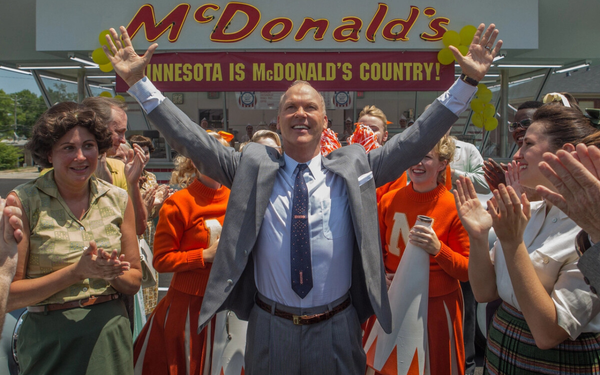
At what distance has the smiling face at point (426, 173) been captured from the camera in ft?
8.65

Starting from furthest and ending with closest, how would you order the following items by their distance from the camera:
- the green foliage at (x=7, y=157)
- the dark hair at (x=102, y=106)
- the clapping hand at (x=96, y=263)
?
the green foliage at (x=7, y=157)
the dark hair at (x=102, y=106)
the clapping hand at (x=96, y=263)

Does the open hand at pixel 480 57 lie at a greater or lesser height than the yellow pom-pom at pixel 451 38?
lesser

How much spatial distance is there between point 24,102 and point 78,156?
6717 cm

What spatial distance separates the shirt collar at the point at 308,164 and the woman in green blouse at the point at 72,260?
831 millimetres

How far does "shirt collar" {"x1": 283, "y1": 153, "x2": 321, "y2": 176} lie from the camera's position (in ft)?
6.61

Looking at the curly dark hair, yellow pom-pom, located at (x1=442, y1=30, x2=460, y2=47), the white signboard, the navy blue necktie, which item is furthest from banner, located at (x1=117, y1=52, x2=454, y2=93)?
the navy blue necktie

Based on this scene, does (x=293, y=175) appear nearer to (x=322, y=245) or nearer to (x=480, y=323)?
(x=322, y=245)

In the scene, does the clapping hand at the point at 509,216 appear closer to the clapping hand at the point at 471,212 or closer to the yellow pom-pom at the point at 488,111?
the clapping hand at the point at 471,212

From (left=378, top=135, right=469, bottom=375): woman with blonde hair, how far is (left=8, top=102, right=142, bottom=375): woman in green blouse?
1524 mm

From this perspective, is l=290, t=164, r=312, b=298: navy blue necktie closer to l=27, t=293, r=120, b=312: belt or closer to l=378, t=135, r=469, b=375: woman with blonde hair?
l=378, t=135, r=469, b=375: woman with blonde hair

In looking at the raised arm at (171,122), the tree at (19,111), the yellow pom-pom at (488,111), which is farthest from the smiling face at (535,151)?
the tree at (19,111)

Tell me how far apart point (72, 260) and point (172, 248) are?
2.04 feet

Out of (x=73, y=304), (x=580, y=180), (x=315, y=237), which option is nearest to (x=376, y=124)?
(x=315, y=237)

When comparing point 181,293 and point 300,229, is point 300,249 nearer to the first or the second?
point 300,229
